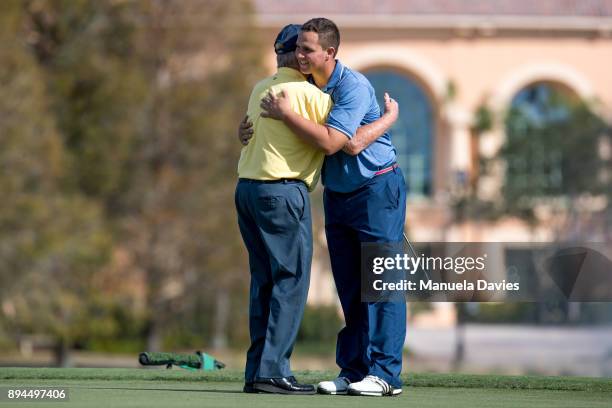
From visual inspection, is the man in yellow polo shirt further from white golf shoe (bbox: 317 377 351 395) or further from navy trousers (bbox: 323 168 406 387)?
navy trousers (bbox: 323 168 406 387)

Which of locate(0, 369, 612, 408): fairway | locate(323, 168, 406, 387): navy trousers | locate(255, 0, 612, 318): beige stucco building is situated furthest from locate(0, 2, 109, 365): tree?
locate(255, 0, 612, 318): beige stucco building

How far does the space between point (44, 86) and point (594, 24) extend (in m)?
29.8

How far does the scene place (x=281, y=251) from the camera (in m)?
8.25

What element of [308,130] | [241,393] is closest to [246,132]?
[308,130]

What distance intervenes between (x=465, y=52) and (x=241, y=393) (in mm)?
50928

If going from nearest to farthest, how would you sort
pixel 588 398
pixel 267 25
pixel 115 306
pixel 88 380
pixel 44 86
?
pixel 588 398, pixel 88 380, pixel 44 86, pixel 115 306, pixel 267 25

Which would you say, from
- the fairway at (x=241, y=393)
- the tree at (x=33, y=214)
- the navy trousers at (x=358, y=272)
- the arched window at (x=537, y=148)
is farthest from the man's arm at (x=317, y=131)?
the arched window at (x=537, y=148)

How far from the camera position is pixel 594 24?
57.3 meters

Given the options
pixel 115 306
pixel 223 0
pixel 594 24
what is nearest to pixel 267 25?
pixel 594 24

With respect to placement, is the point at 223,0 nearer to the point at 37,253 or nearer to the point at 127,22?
the point at 127,22

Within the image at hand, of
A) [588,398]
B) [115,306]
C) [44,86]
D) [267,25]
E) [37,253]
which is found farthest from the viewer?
[267,25]

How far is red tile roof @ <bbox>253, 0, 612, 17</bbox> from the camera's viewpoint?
57.5 metres

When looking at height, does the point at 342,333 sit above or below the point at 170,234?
below

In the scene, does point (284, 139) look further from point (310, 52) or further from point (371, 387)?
point (371, 387)
